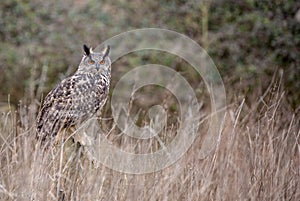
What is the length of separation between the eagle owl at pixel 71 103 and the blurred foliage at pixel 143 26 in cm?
313

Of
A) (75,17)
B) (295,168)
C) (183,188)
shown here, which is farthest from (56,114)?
(75,17)

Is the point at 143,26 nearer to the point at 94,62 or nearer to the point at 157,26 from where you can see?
the point at 157,26

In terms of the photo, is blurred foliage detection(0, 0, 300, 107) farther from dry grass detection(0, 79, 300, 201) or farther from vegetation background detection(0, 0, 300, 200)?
dry grass detection(0, 79, 300, 201)

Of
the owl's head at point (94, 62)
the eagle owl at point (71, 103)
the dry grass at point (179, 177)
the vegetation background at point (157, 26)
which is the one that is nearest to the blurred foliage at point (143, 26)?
the vegetation background at point (157, 26)

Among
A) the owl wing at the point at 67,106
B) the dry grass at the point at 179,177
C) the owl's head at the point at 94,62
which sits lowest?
the dry grass at the point at 179,177

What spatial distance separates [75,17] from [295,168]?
4979 millimetres

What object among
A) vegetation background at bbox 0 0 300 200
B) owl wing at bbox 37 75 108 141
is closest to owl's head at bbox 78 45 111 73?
owl wing at bbox 37 75 108 141

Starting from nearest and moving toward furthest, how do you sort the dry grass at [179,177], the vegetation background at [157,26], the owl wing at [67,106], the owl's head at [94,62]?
the dry grass at [179,177]
the owl wing at [67,106]
the owl's head at [94,62]
the vegetation background at [157,26]

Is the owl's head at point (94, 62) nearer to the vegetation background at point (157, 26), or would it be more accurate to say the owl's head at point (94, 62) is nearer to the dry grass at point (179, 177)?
the dry grass at point (179, 177)

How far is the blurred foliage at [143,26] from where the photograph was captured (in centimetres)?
745

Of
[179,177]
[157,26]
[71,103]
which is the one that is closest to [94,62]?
[71,103]

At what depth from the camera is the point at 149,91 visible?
7512 mm

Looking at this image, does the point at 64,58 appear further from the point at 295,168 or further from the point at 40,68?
the point at 295,168

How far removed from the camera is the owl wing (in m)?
3.77
